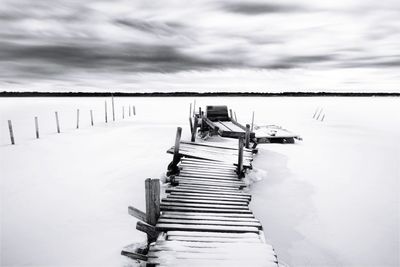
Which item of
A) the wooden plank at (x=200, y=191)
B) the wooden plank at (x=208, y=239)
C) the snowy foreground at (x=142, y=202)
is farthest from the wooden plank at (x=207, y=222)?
the wooden plank at (x=200, y=191)

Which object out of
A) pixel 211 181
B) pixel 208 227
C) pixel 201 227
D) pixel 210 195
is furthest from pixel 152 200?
pixel 211 181

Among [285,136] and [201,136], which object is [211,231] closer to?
[285,136]

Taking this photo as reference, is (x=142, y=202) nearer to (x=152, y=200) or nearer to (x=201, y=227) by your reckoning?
(x=152, y=200)

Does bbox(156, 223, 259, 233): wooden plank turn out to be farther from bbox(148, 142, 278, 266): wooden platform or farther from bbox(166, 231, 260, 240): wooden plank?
bbox(166, 231, 260, 240): wooden plank

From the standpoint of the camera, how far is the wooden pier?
426cm

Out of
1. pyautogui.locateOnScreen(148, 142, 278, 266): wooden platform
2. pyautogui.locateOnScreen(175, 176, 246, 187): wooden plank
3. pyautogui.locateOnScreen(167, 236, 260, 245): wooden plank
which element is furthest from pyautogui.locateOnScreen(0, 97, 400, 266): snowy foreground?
pyautogui.locateOnScreen(167, 236, 260, 245): wooden plank

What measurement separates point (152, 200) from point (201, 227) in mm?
953

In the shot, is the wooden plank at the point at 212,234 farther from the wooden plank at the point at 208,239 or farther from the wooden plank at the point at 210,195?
the wooden plank at the point at 210,195

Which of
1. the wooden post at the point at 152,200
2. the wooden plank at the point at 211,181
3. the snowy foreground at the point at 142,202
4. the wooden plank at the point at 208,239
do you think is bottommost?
the snowy foreground at the point at 142,202

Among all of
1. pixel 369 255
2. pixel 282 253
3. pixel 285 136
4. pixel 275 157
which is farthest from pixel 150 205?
pixel 285 136

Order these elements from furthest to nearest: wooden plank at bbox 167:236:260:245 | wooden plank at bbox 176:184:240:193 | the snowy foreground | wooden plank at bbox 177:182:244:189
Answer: wooden plank at bbox 177:182:244:189 < wooden plank at bbox 176:184:240:193 < the snowy foreground < wooden plank at bbox 167:236:260:245

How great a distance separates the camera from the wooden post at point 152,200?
514 centimetres

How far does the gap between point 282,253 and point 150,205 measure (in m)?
2.70

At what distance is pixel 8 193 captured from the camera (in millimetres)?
8594
